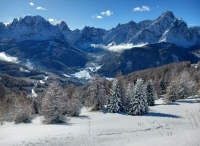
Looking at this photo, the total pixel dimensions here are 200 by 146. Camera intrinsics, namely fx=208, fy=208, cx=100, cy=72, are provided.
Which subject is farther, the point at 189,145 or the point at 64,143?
the point at 64,143

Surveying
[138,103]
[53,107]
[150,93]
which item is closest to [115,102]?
[138,103]

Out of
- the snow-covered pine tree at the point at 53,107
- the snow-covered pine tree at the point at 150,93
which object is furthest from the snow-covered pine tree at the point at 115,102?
the snow-covered pine tree at the point at 53,107

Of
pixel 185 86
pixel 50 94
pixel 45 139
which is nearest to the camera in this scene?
pixel 45 139

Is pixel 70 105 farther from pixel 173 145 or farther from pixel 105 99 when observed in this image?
pixel 173 145

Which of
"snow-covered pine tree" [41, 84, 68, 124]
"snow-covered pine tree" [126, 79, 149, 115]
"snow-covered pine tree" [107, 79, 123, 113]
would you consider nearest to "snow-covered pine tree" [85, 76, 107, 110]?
"snow-covered pine tree" [107, 79, 123, 113]

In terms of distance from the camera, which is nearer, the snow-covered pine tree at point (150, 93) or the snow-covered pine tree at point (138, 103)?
the snow-covered pine tree at point (138, 103)

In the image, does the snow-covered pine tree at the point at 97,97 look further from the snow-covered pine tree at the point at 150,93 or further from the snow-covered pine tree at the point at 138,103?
the snow-covered pine tree at the point at 150,93

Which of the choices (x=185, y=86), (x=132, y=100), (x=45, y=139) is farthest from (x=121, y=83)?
(x=45, y=139)

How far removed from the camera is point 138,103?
47.0 meters

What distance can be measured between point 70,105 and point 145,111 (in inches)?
701

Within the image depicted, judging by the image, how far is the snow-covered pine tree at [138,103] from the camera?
46438 millimetres

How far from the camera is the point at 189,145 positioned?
1129 cm

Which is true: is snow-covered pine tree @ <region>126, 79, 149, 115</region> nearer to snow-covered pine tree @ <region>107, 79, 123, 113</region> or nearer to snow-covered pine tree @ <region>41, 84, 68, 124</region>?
snow-covered pine tree @ <region>107, 79, 123, 113</region>

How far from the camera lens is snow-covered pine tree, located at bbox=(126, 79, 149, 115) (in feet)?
152
